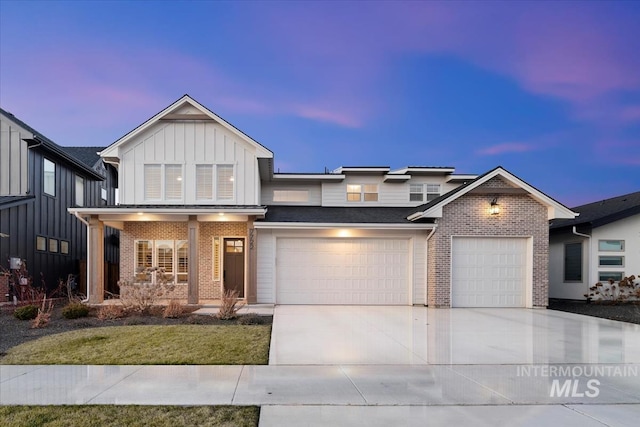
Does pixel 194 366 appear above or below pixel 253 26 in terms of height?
below

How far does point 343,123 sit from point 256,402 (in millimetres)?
47418

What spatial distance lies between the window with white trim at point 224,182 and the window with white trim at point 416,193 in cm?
795

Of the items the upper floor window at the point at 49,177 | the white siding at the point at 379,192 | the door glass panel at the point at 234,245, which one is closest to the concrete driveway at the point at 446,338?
the door glass panel at the point at 234,245

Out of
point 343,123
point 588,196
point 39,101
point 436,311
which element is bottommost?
point 436,311

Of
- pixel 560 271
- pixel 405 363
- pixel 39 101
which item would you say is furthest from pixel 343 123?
pixel 405 363

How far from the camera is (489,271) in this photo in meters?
13.7

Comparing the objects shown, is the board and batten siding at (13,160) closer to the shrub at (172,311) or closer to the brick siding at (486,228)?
the shrub at (172,311)

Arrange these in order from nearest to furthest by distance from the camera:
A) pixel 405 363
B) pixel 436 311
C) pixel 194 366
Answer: pixel 194 366, pixel 405 363, pixel 436 311

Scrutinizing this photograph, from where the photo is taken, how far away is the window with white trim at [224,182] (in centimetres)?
1402

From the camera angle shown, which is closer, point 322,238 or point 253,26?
point 322,238

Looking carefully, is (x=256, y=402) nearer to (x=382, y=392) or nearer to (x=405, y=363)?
(x=382, y=392)

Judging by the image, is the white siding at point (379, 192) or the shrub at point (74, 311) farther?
the white siding at point (379, 192)

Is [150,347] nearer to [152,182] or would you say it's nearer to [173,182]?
[173,182]

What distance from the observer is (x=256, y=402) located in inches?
168
